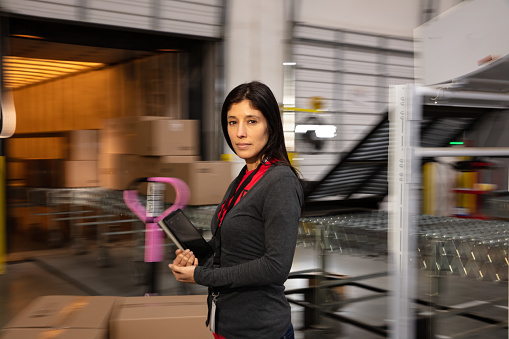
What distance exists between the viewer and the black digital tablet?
136 cm

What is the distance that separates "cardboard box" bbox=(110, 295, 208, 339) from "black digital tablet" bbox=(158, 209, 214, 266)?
54 centimetres

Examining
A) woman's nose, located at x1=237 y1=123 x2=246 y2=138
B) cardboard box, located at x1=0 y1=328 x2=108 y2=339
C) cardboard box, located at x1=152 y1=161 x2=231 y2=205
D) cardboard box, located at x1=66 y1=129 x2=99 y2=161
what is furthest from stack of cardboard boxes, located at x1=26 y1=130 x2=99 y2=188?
woman's nose, located at x1=237 y1=123 x2=246 y2=138

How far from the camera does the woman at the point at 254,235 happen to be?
119 centimetres

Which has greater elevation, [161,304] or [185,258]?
[185,258]

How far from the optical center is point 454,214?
9.65ft

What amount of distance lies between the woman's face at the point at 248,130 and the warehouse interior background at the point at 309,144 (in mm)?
670

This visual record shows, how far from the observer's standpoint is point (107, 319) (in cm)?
182

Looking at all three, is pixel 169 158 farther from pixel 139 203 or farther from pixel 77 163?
pixel 77 163

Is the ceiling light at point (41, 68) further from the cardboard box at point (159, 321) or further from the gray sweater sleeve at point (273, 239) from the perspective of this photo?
the gray sweater sleeve at point (273, 239)

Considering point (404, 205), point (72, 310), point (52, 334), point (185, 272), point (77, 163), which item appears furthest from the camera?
point (77, 163)

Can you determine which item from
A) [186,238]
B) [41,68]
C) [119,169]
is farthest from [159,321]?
[41,68]

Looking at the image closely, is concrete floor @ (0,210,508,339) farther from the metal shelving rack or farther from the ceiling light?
the ceiling light

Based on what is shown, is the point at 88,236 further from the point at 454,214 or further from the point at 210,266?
the point at 210,266

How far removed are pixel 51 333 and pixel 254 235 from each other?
2.73ft
